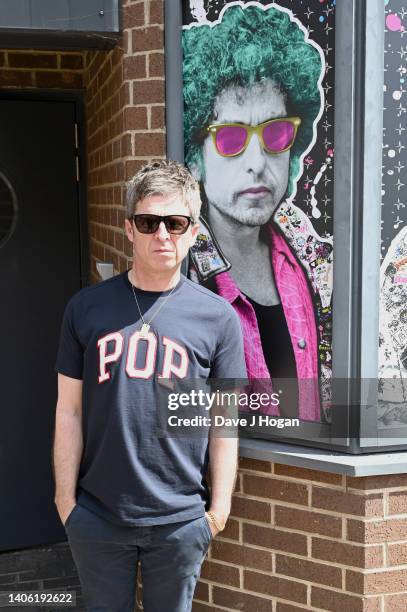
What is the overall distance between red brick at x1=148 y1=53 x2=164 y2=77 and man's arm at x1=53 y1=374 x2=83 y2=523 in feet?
4.44

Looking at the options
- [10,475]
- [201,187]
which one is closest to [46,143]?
[201,187]

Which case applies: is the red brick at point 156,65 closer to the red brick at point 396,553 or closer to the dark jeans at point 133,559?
the dark jeans at point 133,559

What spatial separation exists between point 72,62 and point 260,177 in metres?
1.87

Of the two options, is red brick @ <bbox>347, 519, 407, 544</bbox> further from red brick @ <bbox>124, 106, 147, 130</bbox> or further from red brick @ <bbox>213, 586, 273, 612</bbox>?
red brick @ <bbox>124, 106, 147, 130</bbox>

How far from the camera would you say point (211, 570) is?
11.0 ft

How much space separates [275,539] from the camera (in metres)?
3.19

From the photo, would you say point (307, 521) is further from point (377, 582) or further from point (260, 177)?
point (260, 177)

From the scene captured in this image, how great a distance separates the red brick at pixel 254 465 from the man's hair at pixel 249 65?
3.62 feet

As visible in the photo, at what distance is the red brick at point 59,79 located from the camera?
437 centimetres

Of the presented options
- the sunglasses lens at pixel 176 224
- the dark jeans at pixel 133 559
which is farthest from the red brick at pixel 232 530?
the sunglasses lens at pixel 176 224

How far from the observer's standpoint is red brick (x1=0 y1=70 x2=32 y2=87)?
432cm

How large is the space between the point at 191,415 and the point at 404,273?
1.01m

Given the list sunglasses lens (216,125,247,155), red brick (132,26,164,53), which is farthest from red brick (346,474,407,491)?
red brick (132,26,164,53)

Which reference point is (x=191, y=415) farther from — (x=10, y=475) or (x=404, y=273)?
(x=10, y=475)
